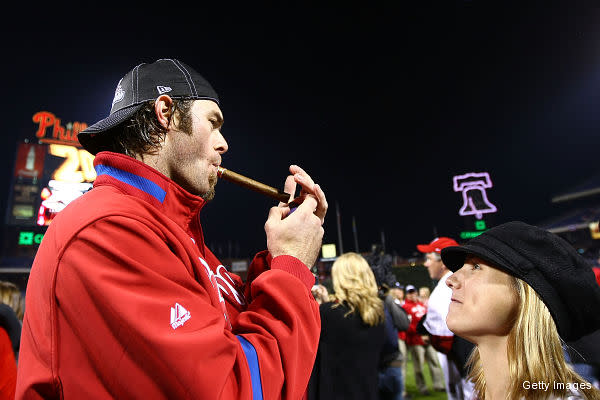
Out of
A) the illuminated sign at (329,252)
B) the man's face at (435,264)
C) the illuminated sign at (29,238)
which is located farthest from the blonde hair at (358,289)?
the illuminated sign at (329,252)

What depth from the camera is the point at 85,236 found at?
1.09m

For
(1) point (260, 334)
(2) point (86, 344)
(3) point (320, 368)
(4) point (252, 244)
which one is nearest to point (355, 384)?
(3) point (320, 368)

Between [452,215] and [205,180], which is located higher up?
[452,215]

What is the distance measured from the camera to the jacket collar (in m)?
1.45

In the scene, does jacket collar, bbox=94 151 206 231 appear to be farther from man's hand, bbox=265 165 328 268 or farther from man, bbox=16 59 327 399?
man's hand, bbox=265 165 328 268

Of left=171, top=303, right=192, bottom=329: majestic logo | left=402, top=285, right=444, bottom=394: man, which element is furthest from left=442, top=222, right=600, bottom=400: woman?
left=402, top=285, right=444, bottom=394: man

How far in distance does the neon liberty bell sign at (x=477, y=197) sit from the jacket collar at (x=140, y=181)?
97.7 feet

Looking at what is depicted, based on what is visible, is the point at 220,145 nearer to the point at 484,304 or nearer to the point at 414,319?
the point at 484,304

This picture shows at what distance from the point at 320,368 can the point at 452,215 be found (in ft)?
179

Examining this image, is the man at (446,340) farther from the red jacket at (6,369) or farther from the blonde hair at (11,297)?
the blonde hair at (11,297)

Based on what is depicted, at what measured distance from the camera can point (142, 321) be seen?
988mm

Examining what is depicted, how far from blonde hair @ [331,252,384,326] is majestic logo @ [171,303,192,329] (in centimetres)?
383

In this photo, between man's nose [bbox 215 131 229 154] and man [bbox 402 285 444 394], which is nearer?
man's nose [bbox 215 131 229 154]

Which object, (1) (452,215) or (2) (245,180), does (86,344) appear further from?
(1) (452,215)
